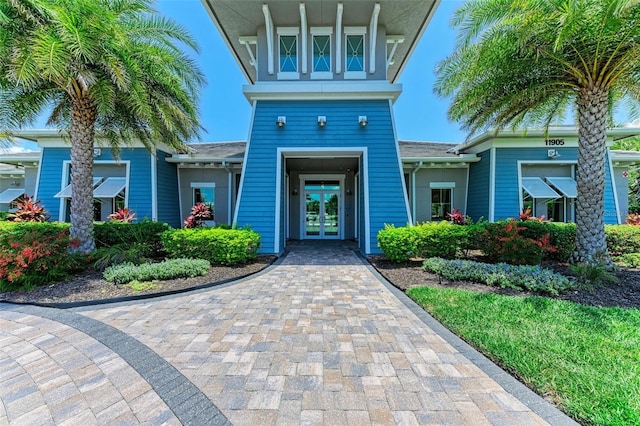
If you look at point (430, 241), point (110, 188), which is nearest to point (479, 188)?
point (430, 241)

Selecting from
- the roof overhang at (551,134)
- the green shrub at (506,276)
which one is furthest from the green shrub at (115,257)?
the roof overhang at (551,134)

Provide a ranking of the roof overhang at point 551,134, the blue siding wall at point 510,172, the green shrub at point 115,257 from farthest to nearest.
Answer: the blue siding wall at point 510,172, the roof overhang at point 551,134, the green shrub at point 115,257

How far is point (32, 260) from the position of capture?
5.26m

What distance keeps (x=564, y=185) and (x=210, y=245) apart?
14.9 metres

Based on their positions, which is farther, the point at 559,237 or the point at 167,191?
the point at 167,191

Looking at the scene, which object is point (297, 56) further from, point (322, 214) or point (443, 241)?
point (443, 241)

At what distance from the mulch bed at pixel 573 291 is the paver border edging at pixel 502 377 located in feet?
5.20

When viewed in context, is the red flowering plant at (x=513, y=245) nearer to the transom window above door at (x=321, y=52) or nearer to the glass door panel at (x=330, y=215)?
the glass door panel at (x=330, y=215)

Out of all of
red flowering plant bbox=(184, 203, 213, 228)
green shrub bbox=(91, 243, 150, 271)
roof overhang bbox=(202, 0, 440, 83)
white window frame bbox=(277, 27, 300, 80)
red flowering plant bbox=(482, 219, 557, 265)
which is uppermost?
roof overhang bbox=(202, 0, 440, 83)

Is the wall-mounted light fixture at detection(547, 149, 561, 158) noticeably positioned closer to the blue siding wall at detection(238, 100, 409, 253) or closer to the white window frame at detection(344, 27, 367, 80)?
the blue siding wall at detection(238, 100, 409, 253)

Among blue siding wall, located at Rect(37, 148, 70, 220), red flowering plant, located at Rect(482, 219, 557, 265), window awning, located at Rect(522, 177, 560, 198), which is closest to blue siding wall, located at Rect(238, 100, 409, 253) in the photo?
red flowering plant, located at Rect(482, 219, 557, 265)

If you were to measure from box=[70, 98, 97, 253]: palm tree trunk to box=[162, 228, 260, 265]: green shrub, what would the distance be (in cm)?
184

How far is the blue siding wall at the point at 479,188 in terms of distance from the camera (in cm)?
1187

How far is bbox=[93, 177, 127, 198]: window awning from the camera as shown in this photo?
11634 millimetres
